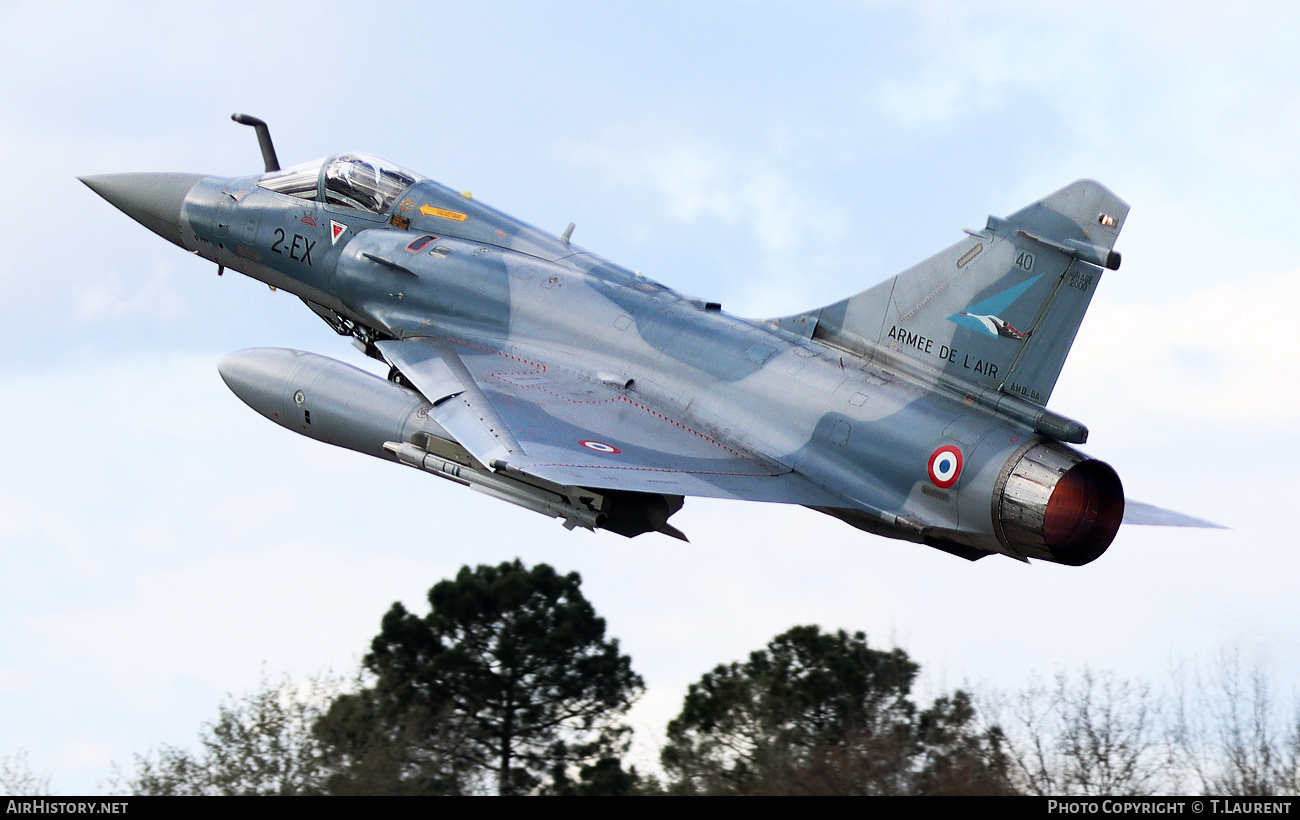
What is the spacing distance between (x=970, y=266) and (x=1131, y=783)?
507 centimetres

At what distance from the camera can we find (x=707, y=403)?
12.1 m

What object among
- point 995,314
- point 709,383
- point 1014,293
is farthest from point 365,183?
point 1014,293

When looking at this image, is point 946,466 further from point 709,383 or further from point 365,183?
point 365,183

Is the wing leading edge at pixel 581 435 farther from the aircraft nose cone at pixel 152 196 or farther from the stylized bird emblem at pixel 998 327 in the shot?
the aircraft nose cone at pixel 152 196

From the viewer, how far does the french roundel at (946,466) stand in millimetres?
10617

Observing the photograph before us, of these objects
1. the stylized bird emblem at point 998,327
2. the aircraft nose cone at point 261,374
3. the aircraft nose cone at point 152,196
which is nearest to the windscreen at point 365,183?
the aircraft nose cone at point 152,196

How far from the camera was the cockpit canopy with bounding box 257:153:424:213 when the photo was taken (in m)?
15.0

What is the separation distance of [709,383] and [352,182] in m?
5.15

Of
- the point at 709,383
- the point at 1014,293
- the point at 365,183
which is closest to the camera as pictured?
the point at 1014,293

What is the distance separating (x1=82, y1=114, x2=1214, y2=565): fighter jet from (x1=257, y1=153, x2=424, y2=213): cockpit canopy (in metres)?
0.18

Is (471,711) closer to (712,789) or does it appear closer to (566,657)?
(566,657)

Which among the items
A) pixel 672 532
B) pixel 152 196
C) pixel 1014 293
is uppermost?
A: pixel 1014 293

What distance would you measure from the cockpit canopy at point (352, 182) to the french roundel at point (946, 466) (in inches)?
271

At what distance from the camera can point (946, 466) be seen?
10.7m
